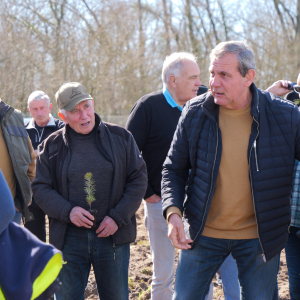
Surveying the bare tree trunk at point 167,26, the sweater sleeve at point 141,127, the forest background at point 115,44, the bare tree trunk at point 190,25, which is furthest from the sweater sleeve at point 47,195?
the bare tree trunk at point 190,25

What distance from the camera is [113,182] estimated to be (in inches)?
114

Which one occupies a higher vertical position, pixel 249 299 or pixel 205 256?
pixel 205 256

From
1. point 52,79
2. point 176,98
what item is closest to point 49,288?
point 176,98

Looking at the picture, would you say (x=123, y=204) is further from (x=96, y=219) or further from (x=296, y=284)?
(x=296, y=284)

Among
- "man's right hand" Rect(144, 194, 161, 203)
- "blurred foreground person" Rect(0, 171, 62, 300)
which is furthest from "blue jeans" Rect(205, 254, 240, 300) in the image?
"blurred foreground person" Rect(0, 171, 62, 300)

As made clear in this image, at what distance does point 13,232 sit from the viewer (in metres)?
1.62

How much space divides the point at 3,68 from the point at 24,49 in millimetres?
1221

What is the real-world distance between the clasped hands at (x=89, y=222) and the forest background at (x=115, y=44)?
12.1 m

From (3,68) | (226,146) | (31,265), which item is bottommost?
(31,265)

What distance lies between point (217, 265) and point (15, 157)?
2.03 metres

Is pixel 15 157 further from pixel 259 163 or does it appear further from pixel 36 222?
pixel 259 163

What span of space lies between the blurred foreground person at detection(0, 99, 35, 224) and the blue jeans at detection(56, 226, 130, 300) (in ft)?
3.15

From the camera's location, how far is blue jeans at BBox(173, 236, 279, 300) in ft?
8.11

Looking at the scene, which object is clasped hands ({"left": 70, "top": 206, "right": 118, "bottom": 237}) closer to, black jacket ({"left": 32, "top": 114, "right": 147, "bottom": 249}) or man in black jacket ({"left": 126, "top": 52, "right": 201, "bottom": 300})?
black jacket ({"left": 32, "top": 114, "right": 147, "bottom": 249})
